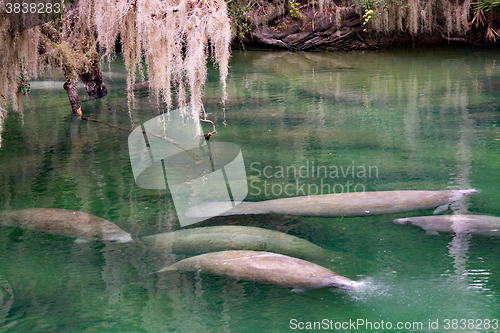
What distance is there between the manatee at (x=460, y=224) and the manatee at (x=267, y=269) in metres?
1.66

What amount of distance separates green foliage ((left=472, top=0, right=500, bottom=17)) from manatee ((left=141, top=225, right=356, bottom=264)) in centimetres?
1988

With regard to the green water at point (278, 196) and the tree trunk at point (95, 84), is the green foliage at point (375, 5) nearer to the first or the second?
the green water at point (278, 196)

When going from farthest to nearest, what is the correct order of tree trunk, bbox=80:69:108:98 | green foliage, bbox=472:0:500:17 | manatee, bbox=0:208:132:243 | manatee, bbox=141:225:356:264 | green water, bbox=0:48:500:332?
green foliage, bbox=472:0:500:17 → tree trunk, bbox=80:69:108:98 → manatee, bbox=0:208:132:243 → manatee, bbox=141:225:356:264 → green water, bbox=0:48:500:332

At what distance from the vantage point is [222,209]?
625 centimetres

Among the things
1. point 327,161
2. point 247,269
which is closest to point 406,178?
point 327,161

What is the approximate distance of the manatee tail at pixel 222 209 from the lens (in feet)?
20.3

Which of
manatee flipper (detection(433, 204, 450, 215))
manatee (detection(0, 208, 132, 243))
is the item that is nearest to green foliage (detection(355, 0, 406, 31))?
manatee flipper (detection(433, 204, 450, 215))

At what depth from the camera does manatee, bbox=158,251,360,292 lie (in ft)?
14.5

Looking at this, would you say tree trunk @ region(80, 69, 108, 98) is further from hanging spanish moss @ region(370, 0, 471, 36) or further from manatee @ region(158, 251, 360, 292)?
hanging spanish moss @ region(370, 0, 471, 36)

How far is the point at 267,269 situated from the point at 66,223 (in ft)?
8.82

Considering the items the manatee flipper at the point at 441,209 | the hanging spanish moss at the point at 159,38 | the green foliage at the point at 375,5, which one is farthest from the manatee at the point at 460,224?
the green foliage at the point at 375,5

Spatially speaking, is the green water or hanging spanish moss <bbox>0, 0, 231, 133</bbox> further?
hanging spanish moss <bbox>0, 0, 231, 133</bbox>

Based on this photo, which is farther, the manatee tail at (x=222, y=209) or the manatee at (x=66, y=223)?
the manatee tail at (x=222, y=209)

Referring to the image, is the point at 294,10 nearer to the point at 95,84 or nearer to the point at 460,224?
the point at 95,84
